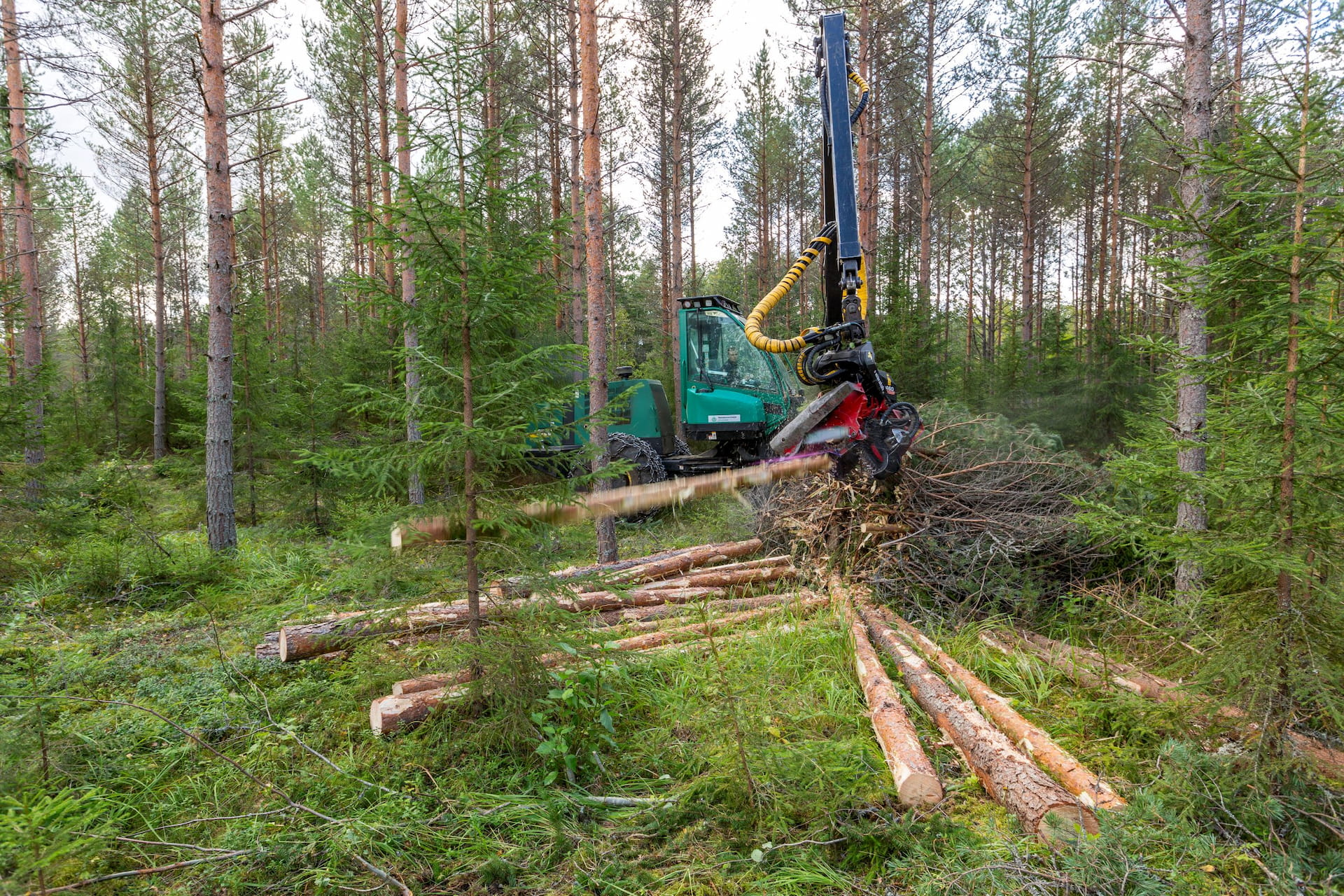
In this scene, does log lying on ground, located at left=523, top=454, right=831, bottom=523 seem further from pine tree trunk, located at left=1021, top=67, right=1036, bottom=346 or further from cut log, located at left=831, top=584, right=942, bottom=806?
pine tree trunk, located at left=1021, top=67, right=1036, bottom=346

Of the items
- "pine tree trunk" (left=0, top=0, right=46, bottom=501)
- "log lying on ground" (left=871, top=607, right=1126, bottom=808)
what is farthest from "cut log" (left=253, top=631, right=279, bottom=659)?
"pine tree trunk" (left=0, top=0, right=46, bottom=501)

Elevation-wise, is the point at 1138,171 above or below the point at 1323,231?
above

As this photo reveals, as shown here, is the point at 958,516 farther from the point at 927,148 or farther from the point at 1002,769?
the point at 927,148

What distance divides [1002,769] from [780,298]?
2.84 m

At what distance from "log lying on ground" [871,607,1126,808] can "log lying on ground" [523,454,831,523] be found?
5.77 ft

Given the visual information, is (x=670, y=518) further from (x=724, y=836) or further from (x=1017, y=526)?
(x=724, y=836)

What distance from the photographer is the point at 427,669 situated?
3.93 m

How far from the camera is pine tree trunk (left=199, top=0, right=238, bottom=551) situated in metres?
6.65

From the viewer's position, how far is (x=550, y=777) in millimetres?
2990

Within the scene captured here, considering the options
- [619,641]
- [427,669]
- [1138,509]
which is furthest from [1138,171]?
[427,669]

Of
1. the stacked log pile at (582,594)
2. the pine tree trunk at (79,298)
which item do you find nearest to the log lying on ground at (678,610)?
the stacked log pile at (582,594)

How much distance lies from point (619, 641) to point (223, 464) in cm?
568

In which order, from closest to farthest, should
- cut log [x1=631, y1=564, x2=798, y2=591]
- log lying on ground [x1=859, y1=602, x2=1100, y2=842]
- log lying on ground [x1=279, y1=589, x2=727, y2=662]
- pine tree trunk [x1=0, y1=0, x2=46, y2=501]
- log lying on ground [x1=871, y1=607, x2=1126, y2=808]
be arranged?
log lying on ground [x1=859, y1=602, x2=1100, y2=842], log lying on ground [x1=871, y1=607, x2=1126, y2=808], log lying on ground [x1=279, y1=589, x2=727, y2=662], cut log [x1=631, y1=564, x2=798, y2=591], pine tree trunk [x1=0, y1=0, x2=46, y2=501]

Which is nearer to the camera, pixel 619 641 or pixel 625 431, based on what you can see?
pixel 619 641
